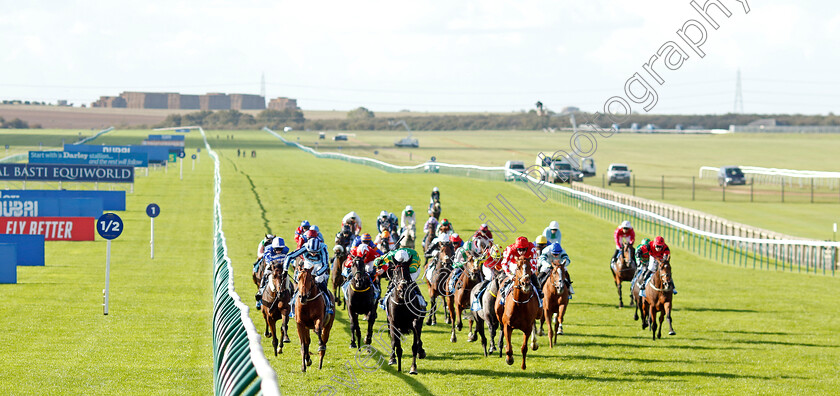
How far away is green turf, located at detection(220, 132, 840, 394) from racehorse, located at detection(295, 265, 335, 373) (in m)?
0.39

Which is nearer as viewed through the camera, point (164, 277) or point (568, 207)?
point (164, 277)

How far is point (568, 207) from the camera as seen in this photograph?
48625 millimetres

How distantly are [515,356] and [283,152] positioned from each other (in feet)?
284

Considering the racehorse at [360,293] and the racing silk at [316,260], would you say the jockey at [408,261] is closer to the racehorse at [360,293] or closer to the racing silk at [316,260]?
the racehorse at [360,293]

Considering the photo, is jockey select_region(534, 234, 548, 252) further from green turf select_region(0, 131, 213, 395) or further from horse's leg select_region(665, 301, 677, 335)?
green turf select_region(0, 131, 213, 395)

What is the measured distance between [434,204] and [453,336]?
12.8 metres

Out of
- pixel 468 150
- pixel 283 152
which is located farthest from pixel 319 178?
pixel 468 150

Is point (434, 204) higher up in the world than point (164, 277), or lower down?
higher up

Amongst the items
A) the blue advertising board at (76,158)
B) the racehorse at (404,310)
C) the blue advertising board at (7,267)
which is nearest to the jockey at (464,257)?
the racehorse at (404,310)

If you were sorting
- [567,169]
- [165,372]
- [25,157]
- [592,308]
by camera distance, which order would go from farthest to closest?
[25,157] → [567,169] → [592,308] → [165,372]

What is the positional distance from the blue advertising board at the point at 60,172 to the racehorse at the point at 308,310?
3065 cm

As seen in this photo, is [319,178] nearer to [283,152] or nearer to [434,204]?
[434,204]

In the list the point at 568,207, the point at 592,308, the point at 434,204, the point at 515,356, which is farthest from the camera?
the point at 568,207

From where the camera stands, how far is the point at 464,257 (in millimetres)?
17719
